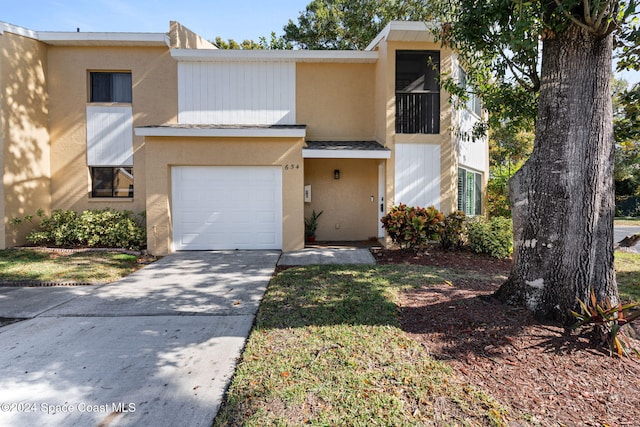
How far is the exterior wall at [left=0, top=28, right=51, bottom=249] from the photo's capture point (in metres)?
9.53

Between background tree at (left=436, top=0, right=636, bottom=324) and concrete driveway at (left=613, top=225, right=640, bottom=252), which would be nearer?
background tree at (left=436, top=0, right=636, bottom=324)

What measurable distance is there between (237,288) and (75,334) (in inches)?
96.1

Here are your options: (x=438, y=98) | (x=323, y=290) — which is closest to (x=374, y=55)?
(x=438, y=98)

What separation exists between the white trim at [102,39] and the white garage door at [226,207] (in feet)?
14.0

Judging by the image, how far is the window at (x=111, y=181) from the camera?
1100 centimetres

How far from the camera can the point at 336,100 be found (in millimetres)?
11023

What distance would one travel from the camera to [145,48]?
1071 centimetres

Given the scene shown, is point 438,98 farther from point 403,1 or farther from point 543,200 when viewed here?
point 403,1

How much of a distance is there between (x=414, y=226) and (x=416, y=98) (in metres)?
3.89

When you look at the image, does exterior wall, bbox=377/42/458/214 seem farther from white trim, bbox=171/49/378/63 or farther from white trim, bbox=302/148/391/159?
white trim, bbox=171/49/378/63

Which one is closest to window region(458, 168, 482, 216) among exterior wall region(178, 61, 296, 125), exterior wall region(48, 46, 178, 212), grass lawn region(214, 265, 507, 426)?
exterior wall region(178, 61, 296, 125)

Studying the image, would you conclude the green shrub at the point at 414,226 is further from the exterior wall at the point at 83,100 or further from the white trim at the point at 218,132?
the exterior wall at the point at 83,100

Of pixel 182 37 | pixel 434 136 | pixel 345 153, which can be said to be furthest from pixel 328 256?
pixel 182 37

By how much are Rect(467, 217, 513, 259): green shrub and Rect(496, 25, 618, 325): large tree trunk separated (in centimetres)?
461
